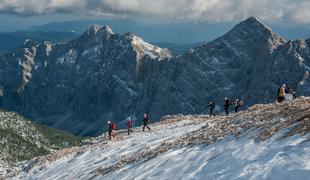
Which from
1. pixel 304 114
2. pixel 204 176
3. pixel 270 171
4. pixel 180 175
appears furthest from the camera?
pixel 304 114

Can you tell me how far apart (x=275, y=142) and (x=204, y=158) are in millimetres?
4076

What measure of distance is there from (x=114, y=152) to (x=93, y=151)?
501 cm

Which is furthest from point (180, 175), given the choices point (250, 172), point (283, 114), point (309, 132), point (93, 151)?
point (93, 151)

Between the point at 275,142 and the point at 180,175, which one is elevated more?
the point at 275,142

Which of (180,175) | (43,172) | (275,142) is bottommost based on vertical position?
(43,172)

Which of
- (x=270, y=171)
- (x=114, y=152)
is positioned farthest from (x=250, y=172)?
(x=114, y=152)

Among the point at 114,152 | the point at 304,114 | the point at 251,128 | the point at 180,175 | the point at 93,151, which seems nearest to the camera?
the point at 180,175

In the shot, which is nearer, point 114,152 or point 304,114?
point 304,114

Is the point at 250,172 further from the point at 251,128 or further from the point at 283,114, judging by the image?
the point at 283,114

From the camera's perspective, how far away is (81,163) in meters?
47.4

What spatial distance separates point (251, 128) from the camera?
3250 centimetres

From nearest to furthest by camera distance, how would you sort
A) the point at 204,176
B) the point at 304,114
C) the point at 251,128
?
the point at 204,176 < the point at 304,114 < the point at 251,128

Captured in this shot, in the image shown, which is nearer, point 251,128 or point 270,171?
point 270,171

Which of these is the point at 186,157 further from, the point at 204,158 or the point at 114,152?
the point at 114,152
